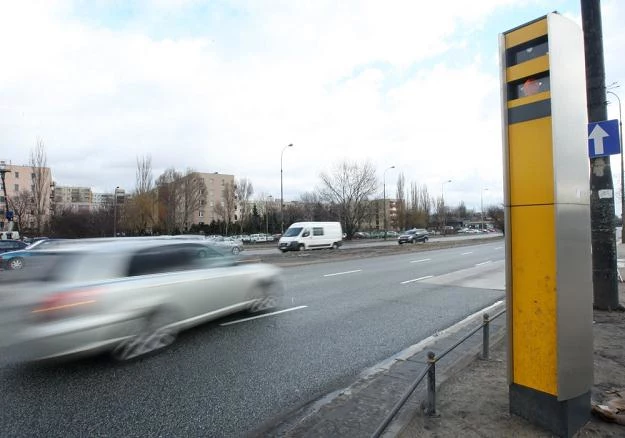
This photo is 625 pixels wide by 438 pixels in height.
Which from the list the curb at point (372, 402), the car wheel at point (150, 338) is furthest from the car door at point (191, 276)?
the curb at point (372, 402)

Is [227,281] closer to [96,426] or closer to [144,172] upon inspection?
[96,426]

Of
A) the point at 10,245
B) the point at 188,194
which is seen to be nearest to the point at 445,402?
the point at 10,245

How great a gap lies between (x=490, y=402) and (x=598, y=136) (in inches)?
178

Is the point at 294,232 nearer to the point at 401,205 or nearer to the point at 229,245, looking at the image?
the point at 229,245

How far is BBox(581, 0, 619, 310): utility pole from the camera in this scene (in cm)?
710

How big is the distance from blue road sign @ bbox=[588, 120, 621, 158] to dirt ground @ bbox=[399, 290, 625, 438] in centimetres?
267

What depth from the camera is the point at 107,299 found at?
495 cm

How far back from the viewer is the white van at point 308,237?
3138cm

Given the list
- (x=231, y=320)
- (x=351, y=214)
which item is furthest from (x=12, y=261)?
(x=351, y=214)

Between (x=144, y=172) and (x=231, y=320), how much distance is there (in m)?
63.8

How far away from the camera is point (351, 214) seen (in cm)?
5903

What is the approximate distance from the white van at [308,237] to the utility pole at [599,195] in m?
24.7

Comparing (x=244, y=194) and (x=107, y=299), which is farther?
(x=244, y=194)

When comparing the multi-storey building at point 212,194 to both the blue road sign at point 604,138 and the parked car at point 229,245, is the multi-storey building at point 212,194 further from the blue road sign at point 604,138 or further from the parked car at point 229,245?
the blue road sign at point 604,138
